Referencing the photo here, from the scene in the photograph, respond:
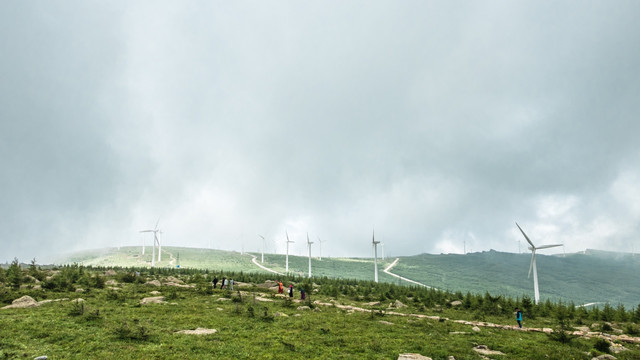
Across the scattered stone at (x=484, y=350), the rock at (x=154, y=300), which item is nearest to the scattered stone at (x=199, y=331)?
the rock at (x=154, y=300)

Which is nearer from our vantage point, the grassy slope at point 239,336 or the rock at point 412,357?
the rock at point 412,357

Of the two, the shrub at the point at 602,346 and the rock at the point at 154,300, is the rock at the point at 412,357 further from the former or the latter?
the rock at the point at 154,300

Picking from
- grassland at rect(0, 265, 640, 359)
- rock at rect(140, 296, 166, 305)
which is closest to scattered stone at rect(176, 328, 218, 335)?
grassland at rect(0, 265, 640, 359)

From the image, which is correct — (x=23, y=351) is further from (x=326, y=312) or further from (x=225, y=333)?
(x=326, y=312)

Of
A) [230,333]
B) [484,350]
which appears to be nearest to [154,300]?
[230,333]

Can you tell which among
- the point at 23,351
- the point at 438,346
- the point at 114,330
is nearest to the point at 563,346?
the point at 438,346

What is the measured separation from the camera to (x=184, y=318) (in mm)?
30188

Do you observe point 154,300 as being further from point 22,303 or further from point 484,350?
point 484,350

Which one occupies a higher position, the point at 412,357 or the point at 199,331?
the point at 199,331

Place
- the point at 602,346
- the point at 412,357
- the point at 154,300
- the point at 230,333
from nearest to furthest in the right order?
the point at 412,357 < the point at 602,346 < the point at 230,333 < the point at 154,300

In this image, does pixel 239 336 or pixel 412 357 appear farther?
pixel 239 336

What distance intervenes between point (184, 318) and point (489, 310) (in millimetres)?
43507

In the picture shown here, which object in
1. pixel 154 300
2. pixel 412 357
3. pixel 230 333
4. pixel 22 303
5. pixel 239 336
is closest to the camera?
pixel 412 357

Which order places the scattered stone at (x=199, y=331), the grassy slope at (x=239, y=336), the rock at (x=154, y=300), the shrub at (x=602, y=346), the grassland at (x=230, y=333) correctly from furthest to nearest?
the rock at (x=154, y=300), the shrub at (x=602, y=346), the scattered stone at (x=199, y=331), the grassland at (x=230, y=333), the grassy slope at (x=239, y=336)
